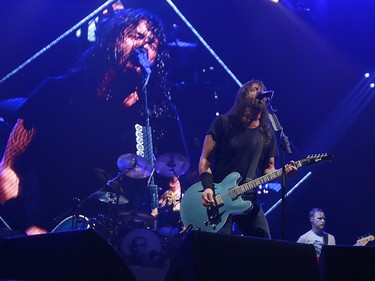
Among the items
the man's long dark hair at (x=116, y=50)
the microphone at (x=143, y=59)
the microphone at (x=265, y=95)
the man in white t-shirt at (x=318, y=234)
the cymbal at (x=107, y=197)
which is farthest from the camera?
the microphone at (x=143, y=59)

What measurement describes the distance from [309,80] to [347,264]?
7.46 metres

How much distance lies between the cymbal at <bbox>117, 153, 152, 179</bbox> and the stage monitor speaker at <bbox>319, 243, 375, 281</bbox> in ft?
16.1

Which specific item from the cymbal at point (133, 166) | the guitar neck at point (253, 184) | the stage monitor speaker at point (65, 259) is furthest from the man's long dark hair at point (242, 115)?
the cymbal at point (133, 166)

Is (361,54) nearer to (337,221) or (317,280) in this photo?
(337,221)

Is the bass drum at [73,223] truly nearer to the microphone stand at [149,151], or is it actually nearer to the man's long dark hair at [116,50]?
the microphone stand at [149,151]

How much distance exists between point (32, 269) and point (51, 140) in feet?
16.6

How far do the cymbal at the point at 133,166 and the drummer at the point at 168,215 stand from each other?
565 mm

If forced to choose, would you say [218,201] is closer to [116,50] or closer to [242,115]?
[242,115]

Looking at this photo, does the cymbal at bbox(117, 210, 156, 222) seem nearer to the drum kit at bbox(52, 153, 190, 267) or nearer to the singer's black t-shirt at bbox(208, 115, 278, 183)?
the drum kit at bbox(52, 153, 190, 267)

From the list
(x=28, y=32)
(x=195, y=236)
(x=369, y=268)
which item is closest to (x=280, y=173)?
(x=369, y=268)

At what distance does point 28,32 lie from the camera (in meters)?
7.09

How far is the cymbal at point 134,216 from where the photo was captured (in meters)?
6.70

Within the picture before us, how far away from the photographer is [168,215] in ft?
22.7

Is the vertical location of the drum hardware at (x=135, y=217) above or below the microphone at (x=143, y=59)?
below
